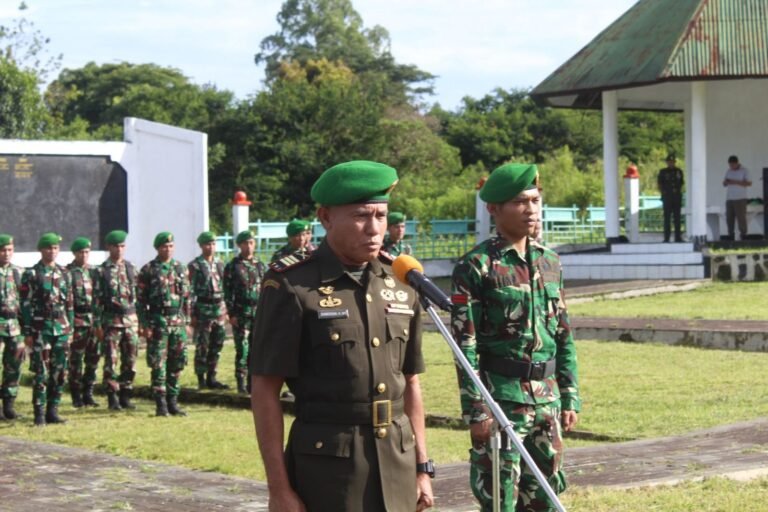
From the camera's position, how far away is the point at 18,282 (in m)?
14.0

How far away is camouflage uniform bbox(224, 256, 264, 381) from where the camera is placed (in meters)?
15.3

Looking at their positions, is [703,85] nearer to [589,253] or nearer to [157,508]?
[589,253]

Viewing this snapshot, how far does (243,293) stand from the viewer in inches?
605

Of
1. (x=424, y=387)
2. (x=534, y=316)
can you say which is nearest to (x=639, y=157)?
(x=424, y=387)

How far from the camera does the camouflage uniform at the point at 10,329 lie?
45.2 ft

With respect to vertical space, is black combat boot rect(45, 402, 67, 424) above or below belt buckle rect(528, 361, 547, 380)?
below

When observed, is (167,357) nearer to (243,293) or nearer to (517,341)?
(243,293)

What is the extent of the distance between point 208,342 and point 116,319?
48.6 inches

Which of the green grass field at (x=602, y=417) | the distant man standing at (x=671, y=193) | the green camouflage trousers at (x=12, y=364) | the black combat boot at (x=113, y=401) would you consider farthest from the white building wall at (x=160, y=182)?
the distant man standing at (x=671, y=193)

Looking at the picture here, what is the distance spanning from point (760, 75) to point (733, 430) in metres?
15.5

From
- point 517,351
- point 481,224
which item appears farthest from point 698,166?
point 517,351

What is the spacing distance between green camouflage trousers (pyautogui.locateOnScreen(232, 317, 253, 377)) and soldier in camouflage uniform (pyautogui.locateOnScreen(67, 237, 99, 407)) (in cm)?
150

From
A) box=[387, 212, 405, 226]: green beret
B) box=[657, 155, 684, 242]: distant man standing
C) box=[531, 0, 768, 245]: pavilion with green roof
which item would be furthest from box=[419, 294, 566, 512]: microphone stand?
box=[657, 155, 684, 242]: distant man standing

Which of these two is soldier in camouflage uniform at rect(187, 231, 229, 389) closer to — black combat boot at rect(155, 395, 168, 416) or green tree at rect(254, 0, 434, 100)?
black combat boot at rect(155, 395, 168, 416)
